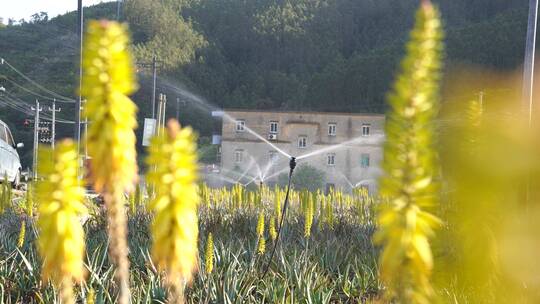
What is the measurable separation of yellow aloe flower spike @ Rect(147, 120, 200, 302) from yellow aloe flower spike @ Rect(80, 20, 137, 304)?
0.04 meters

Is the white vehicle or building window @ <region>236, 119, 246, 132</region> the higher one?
building window @ <region>236, 119, 246, 132</region>

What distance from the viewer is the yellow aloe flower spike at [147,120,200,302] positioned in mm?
765

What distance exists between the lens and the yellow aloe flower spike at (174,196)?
0.77 metres

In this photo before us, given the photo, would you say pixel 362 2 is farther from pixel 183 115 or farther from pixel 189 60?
pixel 183 115

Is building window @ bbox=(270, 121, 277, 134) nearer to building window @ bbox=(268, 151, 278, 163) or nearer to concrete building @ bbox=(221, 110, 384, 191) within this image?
concrete building @ bbox=(221, 110, 384, 191)

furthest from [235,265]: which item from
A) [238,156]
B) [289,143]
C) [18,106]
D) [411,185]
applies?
[18,106]

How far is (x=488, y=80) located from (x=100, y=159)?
604mm

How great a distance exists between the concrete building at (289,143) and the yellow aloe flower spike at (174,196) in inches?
1362

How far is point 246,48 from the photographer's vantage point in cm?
6306

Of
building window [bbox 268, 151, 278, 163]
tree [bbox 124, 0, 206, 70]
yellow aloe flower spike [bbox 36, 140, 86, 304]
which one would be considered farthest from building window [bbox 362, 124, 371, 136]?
yellow aloe flower spike [bbox 36, 140, 86, 304]

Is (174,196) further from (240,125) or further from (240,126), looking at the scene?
(240,126)

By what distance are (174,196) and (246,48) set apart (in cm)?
6321

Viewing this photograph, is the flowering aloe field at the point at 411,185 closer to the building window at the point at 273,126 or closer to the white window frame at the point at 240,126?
the white window frame at the point at 240,126

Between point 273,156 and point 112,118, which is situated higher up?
point 112,118
